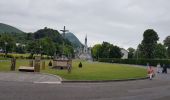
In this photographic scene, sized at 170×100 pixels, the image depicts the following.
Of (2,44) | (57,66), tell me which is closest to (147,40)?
(2,44)

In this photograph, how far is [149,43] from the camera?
145 meters

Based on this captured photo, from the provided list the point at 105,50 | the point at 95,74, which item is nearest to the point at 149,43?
the point at 105,50

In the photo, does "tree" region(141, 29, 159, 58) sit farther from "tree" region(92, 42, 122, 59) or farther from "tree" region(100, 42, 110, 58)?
"tree" region(100, 42, 110, 58)

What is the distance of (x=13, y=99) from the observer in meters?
14.6

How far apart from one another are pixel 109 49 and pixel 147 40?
136 feet

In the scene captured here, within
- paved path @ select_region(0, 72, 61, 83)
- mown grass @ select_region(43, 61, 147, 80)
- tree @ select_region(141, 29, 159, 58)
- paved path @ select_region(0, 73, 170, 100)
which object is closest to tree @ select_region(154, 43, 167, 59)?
tree @ select_region(141, 29, 159, 58)

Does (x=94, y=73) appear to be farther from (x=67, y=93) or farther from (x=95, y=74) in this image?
(x=67, y=93)

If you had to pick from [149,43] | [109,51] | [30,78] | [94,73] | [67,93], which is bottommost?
[67,93]

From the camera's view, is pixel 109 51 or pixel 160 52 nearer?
pixel 160 52

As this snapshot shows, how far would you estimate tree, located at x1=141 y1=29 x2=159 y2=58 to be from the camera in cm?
14275

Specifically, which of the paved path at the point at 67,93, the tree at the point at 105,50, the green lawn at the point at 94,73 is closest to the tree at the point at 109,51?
the tree at the point at 105,50

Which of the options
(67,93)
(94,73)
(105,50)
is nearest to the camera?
(67,93)

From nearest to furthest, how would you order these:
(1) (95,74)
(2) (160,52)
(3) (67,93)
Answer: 1. (3) (67,93)
2. (1) (95,74)
3. (2) (160,52)

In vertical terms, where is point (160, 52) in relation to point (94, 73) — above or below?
above
